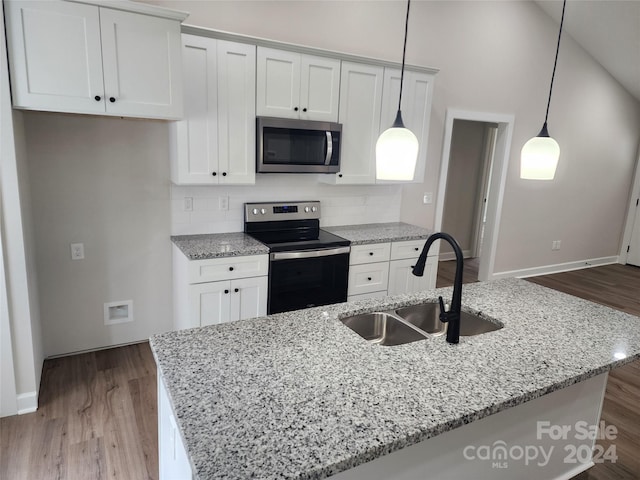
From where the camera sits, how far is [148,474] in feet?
6.71

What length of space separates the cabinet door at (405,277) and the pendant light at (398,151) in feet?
6.56

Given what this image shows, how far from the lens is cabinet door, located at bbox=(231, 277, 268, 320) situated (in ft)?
9.55

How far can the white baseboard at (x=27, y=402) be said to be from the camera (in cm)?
243

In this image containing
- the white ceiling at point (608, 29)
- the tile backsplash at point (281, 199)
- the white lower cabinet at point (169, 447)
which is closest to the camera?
the white lower cabinet at point (169, 447)

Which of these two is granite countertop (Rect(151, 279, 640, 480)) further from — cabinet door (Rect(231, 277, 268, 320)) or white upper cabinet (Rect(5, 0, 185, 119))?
white upper cabinet (Rect(5, 0, 185, 119))

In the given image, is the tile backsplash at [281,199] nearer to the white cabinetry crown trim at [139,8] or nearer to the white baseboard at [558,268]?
the white cabinetry crown trim at [139,8]

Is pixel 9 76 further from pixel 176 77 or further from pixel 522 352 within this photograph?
pixel 522 352

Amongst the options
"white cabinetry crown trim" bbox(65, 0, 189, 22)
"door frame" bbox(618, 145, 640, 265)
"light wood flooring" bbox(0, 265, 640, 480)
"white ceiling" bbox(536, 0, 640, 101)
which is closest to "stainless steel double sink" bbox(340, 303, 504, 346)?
"light wood flooring" bbox(0, 265, 640, 480)

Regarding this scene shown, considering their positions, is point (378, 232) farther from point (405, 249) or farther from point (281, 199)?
point (281, 199)

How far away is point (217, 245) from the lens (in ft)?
9.77

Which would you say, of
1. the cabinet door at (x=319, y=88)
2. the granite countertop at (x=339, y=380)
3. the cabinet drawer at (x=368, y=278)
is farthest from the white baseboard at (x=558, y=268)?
the granite countertop at (x=339, y=380)

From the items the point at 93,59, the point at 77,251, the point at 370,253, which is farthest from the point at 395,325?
the point at 77,251

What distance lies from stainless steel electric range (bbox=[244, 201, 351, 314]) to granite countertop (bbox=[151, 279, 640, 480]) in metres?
1.14

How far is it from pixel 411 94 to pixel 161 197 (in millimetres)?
2217
